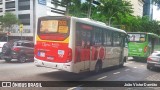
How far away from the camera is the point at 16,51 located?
20.7 meters

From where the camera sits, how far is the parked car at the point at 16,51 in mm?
20719

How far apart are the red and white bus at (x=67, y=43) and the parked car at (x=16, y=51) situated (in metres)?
7.19

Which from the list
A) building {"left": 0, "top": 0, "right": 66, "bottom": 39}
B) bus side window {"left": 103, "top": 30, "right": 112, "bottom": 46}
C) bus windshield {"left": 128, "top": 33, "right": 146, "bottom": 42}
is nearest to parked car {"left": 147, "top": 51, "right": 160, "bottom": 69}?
bus side window {"left": 103, "top": 30, "right": 112, "bottom": 46}

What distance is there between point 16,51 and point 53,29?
8255 mm

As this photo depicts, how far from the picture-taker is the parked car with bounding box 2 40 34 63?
68.0 ft

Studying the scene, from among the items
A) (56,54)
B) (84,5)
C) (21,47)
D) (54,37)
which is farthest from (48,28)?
(84,5)

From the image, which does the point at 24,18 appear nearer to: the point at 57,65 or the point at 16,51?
the point at 16,51

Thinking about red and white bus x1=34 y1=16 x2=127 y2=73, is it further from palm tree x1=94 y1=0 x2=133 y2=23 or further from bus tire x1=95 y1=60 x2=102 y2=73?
palm tree x1=94 y1=0 x2=133 y2=23

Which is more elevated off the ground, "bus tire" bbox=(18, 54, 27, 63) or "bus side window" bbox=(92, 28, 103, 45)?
"bus side window" bbox=(92, 28, 103, 45)

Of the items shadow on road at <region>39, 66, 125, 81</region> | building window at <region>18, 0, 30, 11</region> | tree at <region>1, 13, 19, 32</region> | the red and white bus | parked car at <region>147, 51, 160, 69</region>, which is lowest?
shadow on road at <region>39, 66, 125, 81</region>

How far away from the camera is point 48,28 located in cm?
1362

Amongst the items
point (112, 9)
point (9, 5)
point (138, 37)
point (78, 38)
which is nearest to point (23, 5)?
point (9, 5)

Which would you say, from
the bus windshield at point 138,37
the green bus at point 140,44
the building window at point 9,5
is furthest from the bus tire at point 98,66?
the building window at point 9,5

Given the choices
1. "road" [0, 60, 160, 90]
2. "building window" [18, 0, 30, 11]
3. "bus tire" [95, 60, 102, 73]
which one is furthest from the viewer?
"building window" [18, 0, 30, 11]
